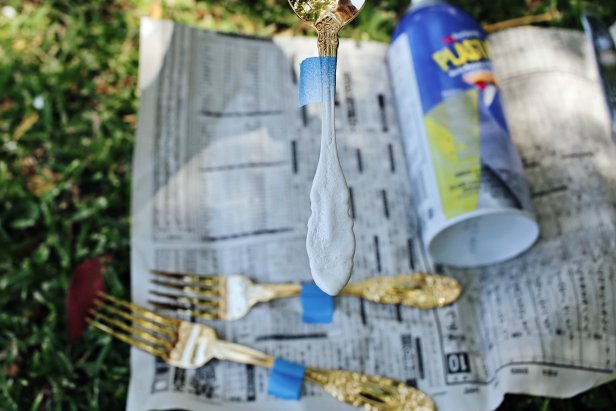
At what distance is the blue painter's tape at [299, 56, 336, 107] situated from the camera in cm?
49

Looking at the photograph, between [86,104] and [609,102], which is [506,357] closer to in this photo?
[609,102]

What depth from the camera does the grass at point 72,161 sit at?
2.66ft

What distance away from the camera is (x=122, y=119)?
1047 mm

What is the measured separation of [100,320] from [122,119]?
0.36 metres

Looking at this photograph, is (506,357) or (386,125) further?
(386,125)

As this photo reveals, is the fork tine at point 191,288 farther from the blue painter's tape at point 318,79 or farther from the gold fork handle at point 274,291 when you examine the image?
the blue painter's tape at point 318,79

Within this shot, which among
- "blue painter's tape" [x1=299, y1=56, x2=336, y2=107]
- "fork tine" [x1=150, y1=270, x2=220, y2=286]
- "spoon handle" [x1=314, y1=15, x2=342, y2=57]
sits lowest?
"fork tine" [x1=150, y1=270, x2=220, y2=286]

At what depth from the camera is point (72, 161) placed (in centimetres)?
100

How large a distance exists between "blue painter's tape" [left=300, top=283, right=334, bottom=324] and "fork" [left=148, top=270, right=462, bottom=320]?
2 cm

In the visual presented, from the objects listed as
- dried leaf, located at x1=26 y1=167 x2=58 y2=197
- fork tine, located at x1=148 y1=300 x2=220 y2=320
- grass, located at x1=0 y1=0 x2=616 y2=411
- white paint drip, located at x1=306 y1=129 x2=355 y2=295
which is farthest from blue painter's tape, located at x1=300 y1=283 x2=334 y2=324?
A: dried leaf, located at x1=26 y1=167 x2=58 y2=197

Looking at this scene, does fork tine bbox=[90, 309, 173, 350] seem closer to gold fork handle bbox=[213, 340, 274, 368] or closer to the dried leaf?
gold fork handle bbox=[213, 340, 274, 368]

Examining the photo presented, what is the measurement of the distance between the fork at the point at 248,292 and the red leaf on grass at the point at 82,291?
0.09 meters

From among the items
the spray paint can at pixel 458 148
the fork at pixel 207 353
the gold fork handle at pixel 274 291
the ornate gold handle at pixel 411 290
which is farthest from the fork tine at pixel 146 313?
the spray paint can at pixel 458 148

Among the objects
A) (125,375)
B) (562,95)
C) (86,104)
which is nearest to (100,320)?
(125,375)
